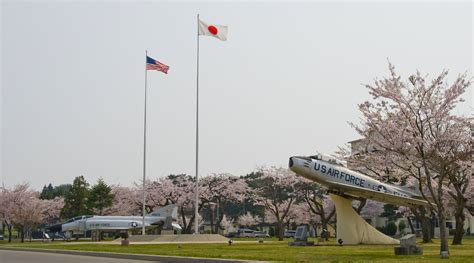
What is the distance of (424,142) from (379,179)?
725 inches

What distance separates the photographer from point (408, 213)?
2795 inches

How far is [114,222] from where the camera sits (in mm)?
69812

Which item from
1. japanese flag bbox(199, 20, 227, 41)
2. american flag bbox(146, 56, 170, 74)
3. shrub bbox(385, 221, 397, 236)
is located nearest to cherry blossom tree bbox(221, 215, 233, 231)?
shrub bbox(385, 221, 397, 236)

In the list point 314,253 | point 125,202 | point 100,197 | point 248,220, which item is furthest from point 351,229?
point 248,220

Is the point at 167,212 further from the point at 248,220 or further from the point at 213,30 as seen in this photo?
the point at 248,220

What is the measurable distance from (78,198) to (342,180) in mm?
52131

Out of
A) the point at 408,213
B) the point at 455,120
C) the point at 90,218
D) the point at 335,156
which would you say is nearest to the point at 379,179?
the point at 335,156

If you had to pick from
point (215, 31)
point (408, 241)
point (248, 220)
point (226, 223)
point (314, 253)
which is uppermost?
point (215, 31)

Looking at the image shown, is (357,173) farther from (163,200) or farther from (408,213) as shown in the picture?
(163,200)

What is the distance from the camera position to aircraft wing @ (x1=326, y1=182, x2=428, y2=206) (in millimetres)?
39438

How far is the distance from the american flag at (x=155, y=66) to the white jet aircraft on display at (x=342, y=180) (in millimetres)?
15552

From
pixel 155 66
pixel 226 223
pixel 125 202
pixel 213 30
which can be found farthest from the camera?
pixel 226 223

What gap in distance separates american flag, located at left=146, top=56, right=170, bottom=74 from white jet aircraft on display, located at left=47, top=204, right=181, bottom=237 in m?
25.2

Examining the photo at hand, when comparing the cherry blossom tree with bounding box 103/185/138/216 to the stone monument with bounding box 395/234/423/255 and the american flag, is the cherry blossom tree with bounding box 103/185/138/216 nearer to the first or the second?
the american flag
